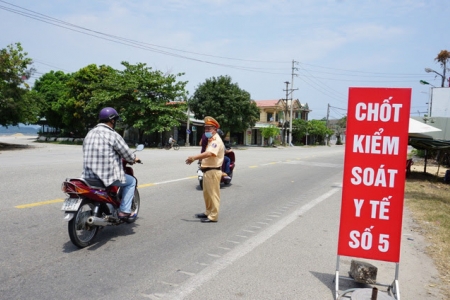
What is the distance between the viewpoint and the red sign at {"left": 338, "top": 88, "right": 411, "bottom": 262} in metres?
3.90

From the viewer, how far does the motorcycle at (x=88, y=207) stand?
4.68 m

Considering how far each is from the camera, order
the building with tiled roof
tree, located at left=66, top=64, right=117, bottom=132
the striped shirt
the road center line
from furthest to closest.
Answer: the building with tiled roof → tree, located at left=66, top=64, right=117, bottom=132 → the striped shirt → the road center line

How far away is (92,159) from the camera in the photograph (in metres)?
4.97

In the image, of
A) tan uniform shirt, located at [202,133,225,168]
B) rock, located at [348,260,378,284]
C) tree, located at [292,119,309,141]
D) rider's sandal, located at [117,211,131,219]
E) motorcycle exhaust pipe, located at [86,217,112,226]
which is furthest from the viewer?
tree, located at [292,119,309,141]

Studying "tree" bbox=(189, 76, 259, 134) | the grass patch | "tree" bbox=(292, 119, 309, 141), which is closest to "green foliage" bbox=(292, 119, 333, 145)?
"tree" bbox=(292, 119, 309, 141)

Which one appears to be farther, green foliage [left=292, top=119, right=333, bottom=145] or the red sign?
green foliage [left=292, top=119, right=333, bottom=145]

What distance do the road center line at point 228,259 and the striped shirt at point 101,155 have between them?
5.88 ft

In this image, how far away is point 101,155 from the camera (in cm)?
499

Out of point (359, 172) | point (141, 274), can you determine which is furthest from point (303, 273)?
point (141, 274)

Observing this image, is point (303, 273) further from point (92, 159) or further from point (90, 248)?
point (92, 159)

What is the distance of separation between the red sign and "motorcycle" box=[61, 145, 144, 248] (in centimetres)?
306

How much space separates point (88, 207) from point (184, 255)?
1.44 m

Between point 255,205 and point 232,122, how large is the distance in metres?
37.0

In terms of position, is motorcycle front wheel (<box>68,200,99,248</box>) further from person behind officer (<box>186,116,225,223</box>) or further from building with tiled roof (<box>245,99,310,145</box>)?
building with tiled roof (<box>245,99,310,145</box>)
